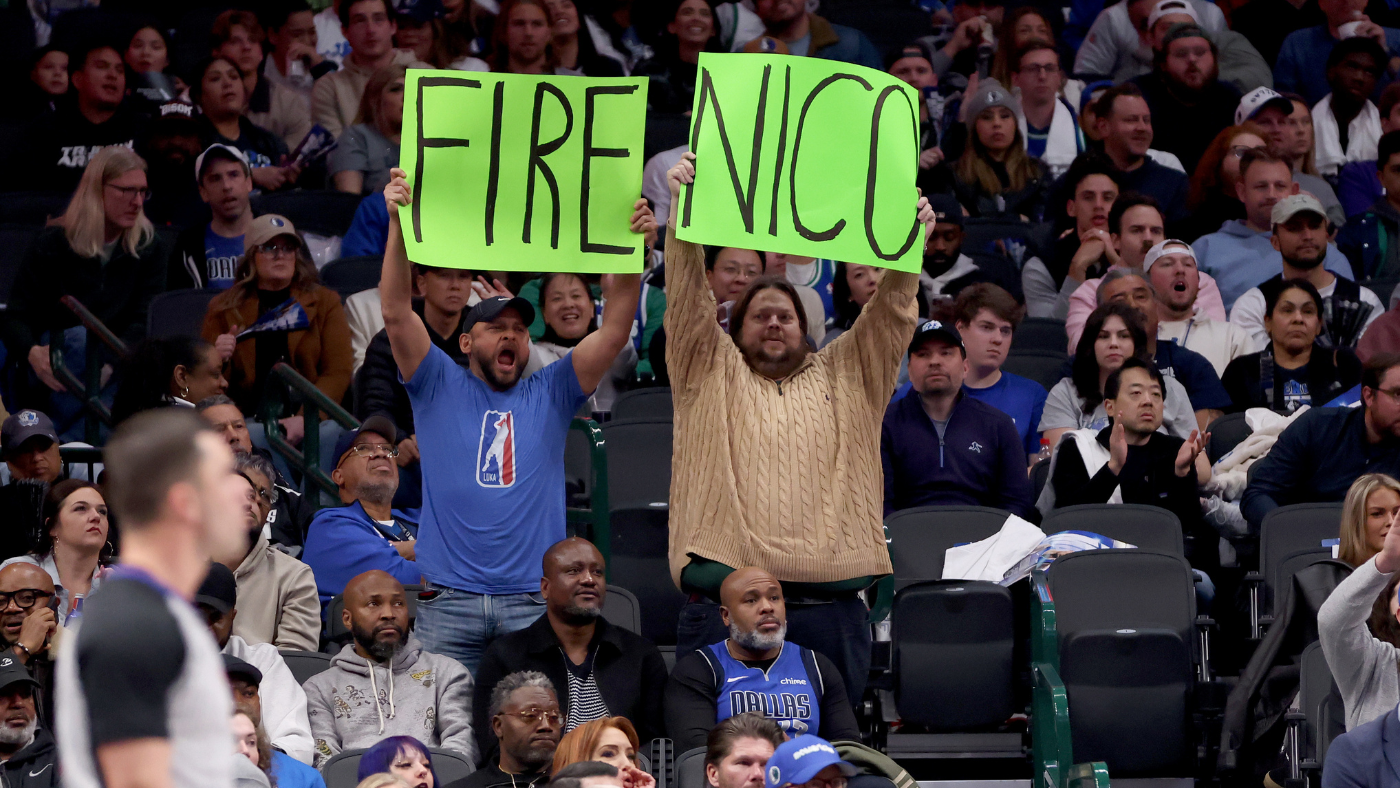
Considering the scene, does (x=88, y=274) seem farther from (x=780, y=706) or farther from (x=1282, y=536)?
(x=1282, y=536)

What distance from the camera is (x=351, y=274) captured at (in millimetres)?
9750

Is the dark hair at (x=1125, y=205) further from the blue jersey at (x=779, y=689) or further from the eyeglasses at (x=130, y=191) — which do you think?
the eyeglasses at (x=130, y=191)

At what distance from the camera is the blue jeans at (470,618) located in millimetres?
6617

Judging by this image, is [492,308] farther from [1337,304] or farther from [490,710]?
[1337,304]

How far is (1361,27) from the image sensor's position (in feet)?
41.1

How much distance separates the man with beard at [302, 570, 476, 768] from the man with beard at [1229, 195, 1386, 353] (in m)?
4.71

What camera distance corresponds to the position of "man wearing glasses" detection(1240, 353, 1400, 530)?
7816 millimetres

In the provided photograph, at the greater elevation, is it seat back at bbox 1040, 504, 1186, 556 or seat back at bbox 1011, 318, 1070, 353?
seat back at bbox 1011, 318, 1070, 353

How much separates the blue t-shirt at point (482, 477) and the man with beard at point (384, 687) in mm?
266

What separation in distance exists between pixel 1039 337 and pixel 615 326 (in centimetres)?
359

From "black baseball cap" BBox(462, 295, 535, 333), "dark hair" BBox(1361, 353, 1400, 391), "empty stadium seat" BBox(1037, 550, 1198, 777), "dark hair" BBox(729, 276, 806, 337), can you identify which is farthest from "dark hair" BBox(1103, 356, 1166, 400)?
"black baseball cap" BBox(462, 295, 535, 333)

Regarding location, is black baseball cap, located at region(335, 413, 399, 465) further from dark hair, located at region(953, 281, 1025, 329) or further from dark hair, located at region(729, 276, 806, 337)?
dark hair, located at region(953, 281, 1025, 329)

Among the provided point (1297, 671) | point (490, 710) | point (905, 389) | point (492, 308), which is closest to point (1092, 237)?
point (905, 389)

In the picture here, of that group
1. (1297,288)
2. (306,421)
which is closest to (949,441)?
(1297,288)
